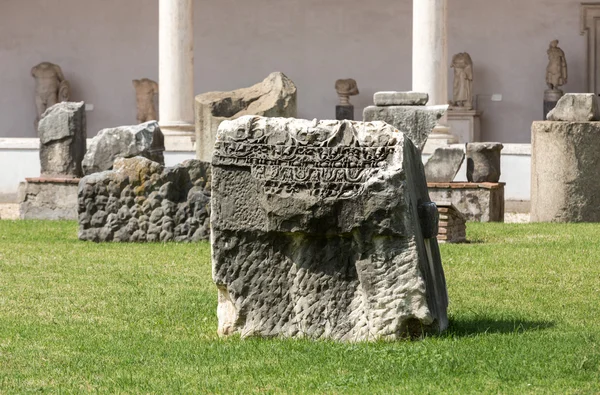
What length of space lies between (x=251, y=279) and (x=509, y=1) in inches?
726

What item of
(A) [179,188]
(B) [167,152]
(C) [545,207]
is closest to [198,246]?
(A) [179,188]

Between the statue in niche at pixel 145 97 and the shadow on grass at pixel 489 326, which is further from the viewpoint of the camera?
the statue in niche at pixel 145 97

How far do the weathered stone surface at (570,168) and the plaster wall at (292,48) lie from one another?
10579 mm

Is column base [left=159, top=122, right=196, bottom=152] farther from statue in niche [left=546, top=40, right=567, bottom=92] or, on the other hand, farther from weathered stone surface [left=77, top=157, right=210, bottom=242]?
weathered stone surface [left=77, top=157, right=210, bottom=242]

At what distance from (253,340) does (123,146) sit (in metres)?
8.16

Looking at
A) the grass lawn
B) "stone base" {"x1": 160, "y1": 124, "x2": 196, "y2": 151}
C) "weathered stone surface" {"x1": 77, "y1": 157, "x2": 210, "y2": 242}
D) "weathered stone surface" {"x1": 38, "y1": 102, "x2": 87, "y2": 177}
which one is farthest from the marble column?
the grass lawn

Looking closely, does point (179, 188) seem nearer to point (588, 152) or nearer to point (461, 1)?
point (588, 152)

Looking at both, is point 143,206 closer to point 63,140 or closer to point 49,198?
point 49,198

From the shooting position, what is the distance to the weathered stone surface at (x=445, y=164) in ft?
48.4

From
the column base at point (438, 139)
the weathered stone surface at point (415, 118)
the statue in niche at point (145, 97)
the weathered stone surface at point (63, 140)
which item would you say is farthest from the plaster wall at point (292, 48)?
the weathered stone surface at point (415, 118)

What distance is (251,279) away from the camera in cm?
588

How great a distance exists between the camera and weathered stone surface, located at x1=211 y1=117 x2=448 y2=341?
18.5 feet

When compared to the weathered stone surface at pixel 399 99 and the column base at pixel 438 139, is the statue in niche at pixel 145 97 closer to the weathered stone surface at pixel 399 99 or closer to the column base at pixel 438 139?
the column base at pixel 438 139

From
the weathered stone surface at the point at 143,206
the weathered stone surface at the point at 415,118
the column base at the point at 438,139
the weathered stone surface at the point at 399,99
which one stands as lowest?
the weathered stone surface at the point at 143,206
